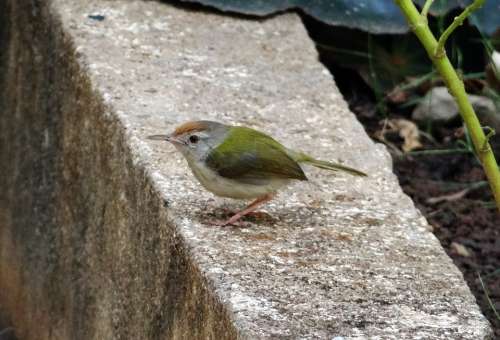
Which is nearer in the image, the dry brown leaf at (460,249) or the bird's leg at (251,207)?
the bird's leg at (251,207)

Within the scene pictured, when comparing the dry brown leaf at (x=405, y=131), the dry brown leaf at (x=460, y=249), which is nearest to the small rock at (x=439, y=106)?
the dry brown leaf at (x=405, y=131)

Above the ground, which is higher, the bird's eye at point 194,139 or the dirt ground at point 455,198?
the bird's eye at point 194,139

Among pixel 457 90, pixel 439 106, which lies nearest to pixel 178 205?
pixel 457 90

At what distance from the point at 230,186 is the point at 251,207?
0.11 m

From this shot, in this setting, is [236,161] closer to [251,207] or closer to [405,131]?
[251,207]

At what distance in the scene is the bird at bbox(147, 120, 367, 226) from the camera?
403 centimetres

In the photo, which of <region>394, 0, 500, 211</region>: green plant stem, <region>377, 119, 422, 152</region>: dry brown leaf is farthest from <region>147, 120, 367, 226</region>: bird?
<region>377, 119, 422, 152</region>: dry brown leaf

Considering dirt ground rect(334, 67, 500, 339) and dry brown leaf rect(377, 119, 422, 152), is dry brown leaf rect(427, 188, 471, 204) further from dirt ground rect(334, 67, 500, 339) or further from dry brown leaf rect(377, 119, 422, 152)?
dry brown leaf rect(377, 119, 422, 152)

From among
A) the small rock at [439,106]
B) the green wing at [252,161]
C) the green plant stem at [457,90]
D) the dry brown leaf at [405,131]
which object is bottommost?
the dry brown leaf at [405,131]

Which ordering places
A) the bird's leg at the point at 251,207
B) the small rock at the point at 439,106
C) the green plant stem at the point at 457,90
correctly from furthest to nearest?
1. the small rock at the point at 439,106
2. the bird's leg at the point at 251,207
3. the green plant stem at the point at 457,90

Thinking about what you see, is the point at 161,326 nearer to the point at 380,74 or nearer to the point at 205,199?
the point at 205,199

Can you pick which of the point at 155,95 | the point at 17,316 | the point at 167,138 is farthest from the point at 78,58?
the point at 17,316

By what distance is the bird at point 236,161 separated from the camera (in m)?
4.03

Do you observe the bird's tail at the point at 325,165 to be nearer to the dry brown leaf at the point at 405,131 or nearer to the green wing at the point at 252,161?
the green wing at the point at 252,161
